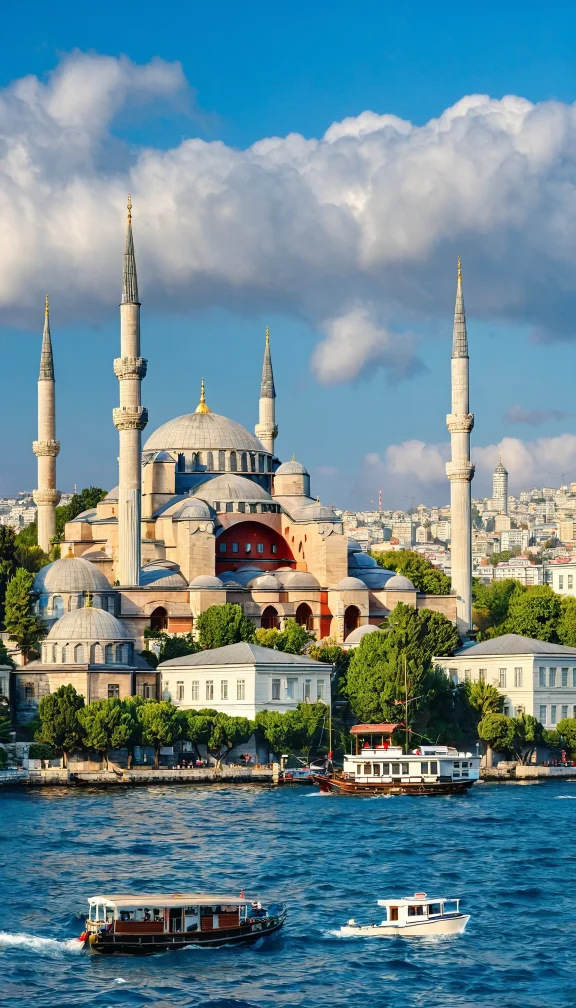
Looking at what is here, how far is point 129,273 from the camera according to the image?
245ft

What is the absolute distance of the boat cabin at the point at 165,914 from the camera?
116ft

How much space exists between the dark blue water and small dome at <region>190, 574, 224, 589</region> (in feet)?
46.1

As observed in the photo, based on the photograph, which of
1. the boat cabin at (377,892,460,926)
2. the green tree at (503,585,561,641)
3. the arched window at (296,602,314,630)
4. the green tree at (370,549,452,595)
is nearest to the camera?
the boat cabin at (377,892,460,926)

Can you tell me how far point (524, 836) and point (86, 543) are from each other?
3511 centimetres

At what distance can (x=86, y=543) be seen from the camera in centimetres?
8294

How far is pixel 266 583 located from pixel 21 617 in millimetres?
9657

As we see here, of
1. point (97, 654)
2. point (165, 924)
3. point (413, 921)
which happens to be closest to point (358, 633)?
point (97, 654)

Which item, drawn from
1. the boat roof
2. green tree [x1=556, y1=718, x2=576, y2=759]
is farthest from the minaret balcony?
the boat roof

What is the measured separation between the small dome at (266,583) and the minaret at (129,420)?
16.4 ft

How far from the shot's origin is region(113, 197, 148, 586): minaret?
73562 millimetres

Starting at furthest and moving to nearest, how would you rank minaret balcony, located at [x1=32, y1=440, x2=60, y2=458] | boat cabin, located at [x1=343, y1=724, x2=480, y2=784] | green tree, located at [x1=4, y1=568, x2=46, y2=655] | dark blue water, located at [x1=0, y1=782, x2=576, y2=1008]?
minaret balcony, located at [x1=32, y1=440, x2=60, y2=458] → green tree, located at [x1=4, y1=568, x2=46, y2=655] → boat cabin, located at [x1=343, y1=724, x2=480, y2=784] → dark blue water, located at [x1=0, y1=782, x2=576, y2=1008]

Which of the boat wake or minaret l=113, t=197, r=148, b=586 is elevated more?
minaret l=113, t=197, r=148, b=586

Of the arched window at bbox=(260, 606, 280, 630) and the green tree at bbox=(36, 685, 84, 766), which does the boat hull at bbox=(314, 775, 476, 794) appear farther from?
the arched window at bbox=(260, 606, 280, 630)

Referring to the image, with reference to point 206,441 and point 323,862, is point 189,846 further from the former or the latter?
point 206,441
